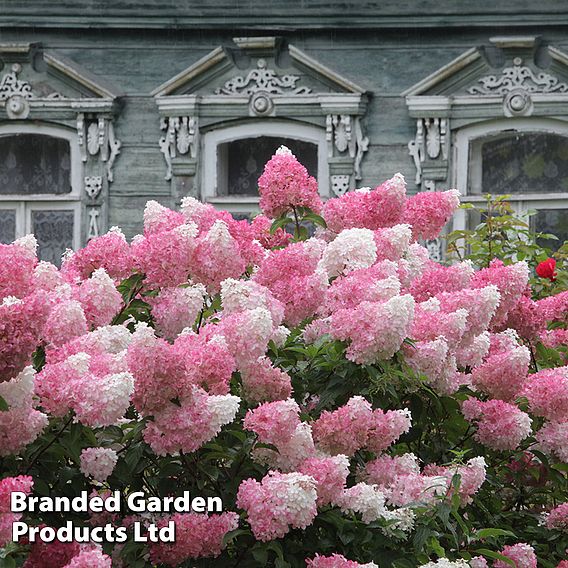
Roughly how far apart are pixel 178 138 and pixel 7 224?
1373 millimetres

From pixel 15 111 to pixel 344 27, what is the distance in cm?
232

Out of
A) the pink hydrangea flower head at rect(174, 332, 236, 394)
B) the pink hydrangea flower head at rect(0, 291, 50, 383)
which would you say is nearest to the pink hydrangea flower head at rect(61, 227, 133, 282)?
the pink hydrangea flower head at rect(174, 332, 236, 394)

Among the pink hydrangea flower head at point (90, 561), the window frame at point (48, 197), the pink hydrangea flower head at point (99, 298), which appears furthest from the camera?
the window frame at point (48, 197)

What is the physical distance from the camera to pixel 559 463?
12.8 feet

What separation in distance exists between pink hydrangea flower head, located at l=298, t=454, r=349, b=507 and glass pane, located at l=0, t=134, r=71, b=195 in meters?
6.78

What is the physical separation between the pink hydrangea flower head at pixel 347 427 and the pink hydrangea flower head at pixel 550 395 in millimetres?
664

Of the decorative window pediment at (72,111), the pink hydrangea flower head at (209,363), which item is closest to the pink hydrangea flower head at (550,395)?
the pink hydrangea flower head at (209,363)

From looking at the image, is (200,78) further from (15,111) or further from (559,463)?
(559,463)

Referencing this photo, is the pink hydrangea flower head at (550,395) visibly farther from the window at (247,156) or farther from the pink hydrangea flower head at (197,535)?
the window at (247,156)

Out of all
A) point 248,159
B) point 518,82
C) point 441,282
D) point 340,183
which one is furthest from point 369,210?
point 248,159

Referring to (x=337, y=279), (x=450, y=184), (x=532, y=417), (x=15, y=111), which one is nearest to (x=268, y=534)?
(x=337, y=279)

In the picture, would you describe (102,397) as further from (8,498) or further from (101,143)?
(101,143)

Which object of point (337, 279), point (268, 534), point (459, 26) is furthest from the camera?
point (459, 26)

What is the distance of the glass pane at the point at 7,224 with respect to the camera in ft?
31.6
